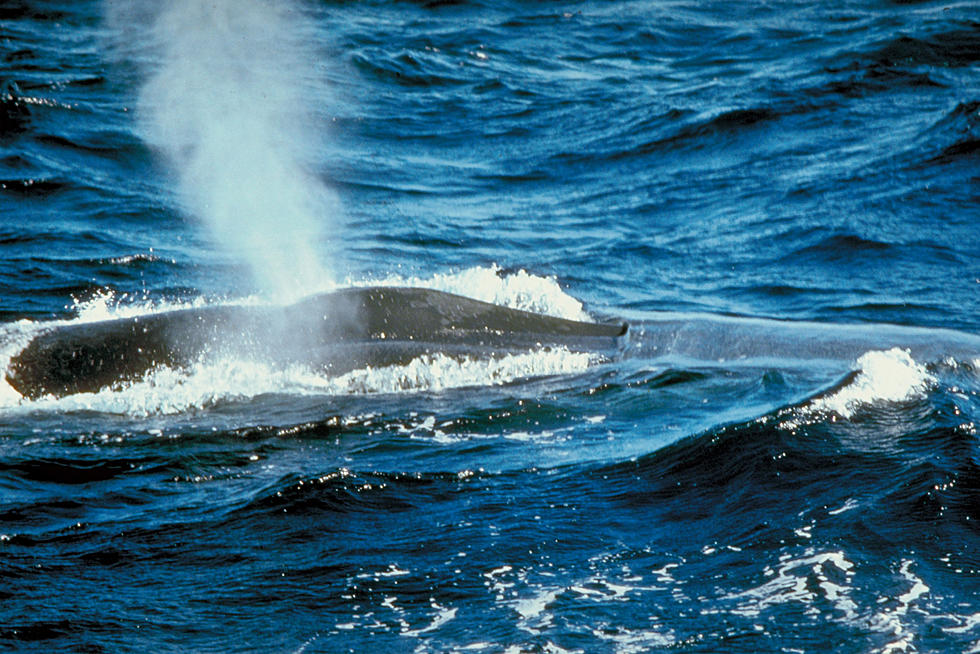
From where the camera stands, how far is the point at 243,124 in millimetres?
17719

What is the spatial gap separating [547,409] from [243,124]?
1137 centimetres

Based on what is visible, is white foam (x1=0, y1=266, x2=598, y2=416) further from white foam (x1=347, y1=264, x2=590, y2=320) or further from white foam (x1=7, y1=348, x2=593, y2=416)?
white foam (x1=347, y1=264, x2=590, y2=320)

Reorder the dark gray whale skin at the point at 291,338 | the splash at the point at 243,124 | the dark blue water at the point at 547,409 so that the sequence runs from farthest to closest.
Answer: the splash at the point at 243,124
the dark gray whale skin at the point at 291,338
the dark blue water at the point at 547,409

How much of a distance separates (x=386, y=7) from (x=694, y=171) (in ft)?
32.6

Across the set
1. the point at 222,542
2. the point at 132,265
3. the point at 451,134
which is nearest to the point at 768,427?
the point at 222,542

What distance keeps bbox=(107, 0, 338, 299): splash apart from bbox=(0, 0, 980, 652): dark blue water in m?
0.24

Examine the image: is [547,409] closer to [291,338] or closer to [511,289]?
[291,338]

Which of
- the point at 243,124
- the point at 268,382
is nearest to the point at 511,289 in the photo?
the point at 268,382

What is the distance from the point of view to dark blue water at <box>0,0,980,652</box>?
505 cm

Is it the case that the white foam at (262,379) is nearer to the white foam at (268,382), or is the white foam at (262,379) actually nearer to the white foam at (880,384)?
the white foam at (268,382)

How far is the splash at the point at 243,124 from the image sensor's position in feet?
44.1

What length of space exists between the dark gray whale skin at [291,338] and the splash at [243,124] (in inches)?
76.7

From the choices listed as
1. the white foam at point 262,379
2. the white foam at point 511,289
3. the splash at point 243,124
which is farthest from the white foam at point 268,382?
the splash at point 243,124

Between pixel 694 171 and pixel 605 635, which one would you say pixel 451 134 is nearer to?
pixel 694 171
